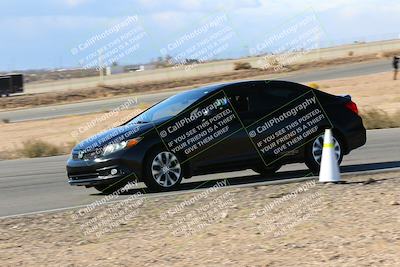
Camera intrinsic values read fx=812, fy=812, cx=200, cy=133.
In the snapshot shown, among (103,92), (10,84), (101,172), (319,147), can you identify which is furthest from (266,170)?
(10,84)

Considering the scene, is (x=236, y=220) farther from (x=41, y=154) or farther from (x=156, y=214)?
(x=41, y=154)

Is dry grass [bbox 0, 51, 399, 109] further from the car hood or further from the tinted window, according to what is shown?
the car hood

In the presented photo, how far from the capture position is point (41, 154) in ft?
70.6

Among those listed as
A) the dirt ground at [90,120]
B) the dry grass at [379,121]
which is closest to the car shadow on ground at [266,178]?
the dry grass at [379,121]

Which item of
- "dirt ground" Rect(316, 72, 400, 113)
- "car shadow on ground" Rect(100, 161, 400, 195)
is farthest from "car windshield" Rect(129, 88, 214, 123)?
"dirt ground" Rect(316, 72, 400, 113)

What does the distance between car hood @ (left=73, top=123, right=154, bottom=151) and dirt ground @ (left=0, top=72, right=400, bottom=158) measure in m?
10.6

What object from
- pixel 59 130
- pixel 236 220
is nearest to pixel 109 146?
pixel 236 220

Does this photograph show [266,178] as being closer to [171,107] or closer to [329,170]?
[329,170]

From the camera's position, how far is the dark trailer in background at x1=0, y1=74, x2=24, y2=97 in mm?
63156

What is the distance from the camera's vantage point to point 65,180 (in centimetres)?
1463

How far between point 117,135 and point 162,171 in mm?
851

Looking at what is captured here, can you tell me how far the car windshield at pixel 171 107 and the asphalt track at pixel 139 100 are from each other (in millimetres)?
27921

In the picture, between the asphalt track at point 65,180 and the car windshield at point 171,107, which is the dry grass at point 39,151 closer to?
the asphalt track at point 65,180

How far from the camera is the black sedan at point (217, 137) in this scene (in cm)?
1188
